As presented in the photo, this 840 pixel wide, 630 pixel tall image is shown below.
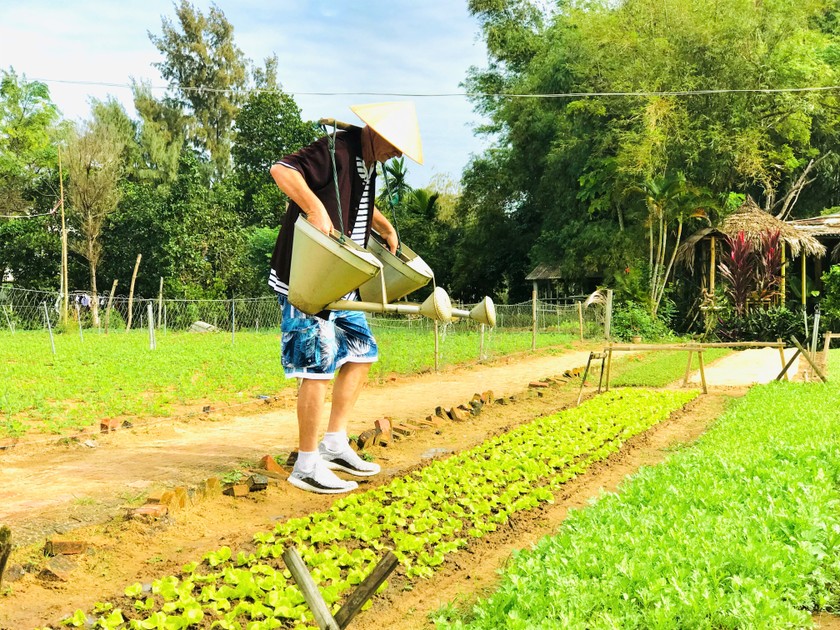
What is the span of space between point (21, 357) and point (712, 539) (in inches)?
532

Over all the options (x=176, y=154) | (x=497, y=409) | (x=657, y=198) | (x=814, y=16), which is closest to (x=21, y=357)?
(x=497, y=409)

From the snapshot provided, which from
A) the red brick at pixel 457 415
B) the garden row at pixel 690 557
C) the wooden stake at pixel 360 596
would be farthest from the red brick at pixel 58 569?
the red brick at pixel 457 415

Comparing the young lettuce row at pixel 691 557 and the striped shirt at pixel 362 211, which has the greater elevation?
the striped shirt at pixel 362 211

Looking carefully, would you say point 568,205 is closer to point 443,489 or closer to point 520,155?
point 520,155

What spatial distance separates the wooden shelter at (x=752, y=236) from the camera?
20328 millimetres

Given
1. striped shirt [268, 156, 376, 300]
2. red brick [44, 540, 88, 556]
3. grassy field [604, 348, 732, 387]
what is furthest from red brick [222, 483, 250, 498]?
grassy field [604, 348, 732, 387]

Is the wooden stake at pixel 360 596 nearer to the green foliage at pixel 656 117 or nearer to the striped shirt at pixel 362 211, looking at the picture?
the striped shirt at pixel 362 211

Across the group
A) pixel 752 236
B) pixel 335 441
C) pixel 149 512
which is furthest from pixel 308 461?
pixel 752 236

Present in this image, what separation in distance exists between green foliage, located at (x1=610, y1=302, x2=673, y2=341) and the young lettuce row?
16615 millimetres

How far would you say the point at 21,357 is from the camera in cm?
1396

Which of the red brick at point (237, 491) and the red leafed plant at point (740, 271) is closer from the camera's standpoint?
the red brick at point (237, 491)

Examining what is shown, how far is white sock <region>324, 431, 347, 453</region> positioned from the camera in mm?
5139

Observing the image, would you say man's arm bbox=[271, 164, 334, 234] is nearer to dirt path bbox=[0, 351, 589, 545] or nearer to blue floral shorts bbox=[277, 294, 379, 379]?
blue floral shorts bbox=[277, 294, 379, 379]

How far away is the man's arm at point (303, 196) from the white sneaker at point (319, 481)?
4.91 ft
